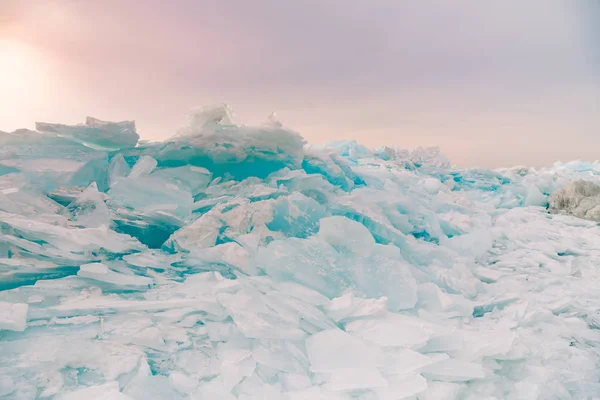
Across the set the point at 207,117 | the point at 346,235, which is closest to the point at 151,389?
the point at 346,235

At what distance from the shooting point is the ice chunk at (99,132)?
14.0 ft

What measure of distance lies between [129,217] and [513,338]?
3252 mm

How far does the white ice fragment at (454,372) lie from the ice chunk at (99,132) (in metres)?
4.08

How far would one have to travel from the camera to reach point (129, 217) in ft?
11.7

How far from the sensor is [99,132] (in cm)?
441

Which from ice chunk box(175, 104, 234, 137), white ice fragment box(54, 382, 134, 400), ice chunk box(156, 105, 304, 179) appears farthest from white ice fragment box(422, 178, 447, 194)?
white ice fragment box(54, 382, 134, 400)

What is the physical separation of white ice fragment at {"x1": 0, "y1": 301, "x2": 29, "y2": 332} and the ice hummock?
1cm

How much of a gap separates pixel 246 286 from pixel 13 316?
133 centimetres

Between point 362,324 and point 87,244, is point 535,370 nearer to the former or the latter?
point 362,324

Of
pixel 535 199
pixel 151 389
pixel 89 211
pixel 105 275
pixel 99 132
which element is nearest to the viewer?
pixel 151 389

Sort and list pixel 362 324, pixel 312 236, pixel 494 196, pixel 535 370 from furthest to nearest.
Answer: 1. pixel 494 196
2. pixel 312 236
3. pixel 362 324
4. pixel 535 370

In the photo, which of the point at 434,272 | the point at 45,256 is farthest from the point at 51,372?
the point at 434,272

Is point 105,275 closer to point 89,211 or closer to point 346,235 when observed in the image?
point 89,211

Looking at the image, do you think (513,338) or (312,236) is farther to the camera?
(312,236)
